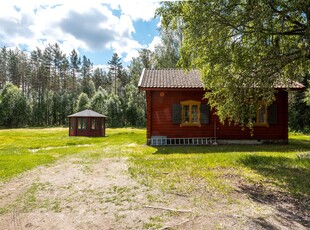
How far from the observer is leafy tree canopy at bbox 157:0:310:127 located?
235 inches

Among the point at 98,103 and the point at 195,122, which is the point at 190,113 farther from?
the point at 98,103

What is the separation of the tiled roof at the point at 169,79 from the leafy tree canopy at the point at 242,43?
460 centimetres

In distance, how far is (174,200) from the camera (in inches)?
181

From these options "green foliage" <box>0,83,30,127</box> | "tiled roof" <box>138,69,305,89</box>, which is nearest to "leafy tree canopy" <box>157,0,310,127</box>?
"tiled roof" <box>138,69,305,89</box>

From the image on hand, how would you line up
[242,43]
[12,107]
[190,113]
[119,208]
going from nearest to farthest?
[119,208], [242,43], [190,113], [12,107]

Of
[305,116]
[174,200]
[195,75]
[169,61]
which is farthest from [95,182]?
[169,61]

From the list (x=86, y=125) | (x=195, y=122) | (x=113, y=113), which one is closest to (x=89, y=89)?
(x=113, y=113)

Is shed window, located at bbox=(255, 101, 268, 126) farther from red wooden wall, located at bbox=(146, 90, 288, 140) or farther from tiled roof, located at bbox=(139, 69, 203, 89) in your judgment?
tiled roof, located at bbox=(139, 69, 203, 89)

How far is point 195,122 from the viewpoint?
45.8 ft

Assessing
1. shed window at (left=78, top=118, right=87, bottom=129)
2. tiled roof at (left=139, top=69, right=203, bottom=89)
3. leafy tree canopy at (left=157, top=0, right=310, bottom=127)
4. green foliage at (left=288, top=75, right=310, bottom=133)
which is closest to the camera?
leafy tree canopy at (left=157, top=0, right=310, bottom=127)

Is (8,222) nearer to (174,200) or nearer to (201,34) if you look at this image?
(174,200)

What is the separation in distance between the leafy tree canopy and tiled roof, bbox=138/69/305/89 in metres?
4.36

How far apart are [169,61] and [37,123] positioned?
2917cm

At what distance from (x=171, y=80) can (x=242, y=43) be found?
7532 mm
